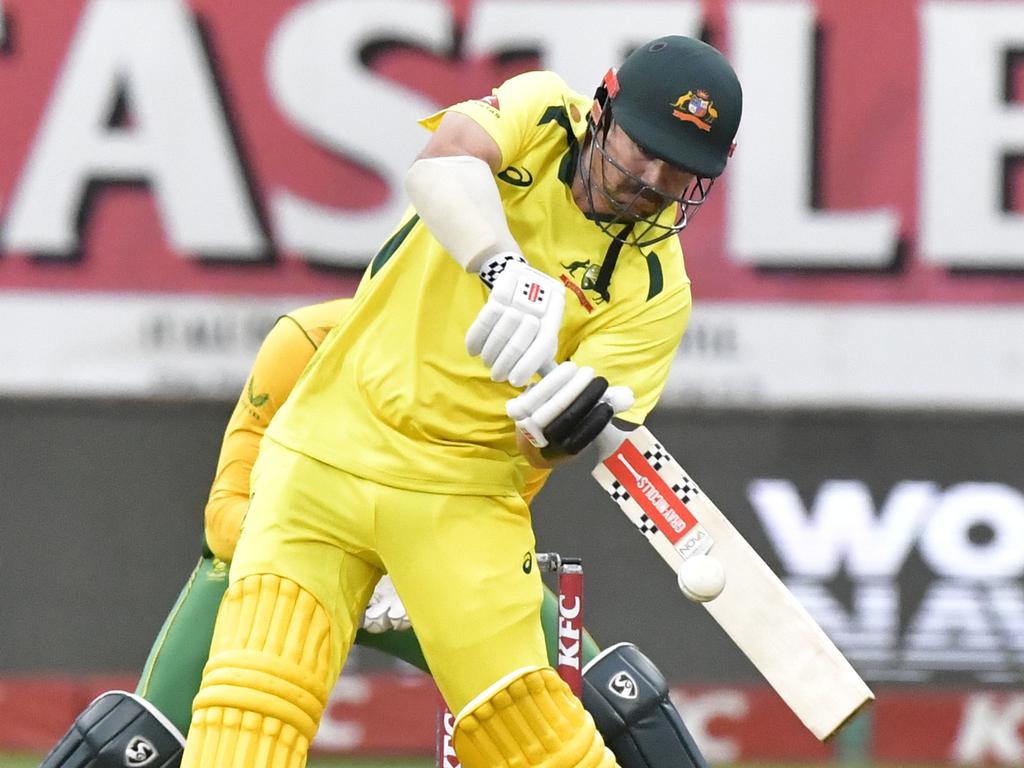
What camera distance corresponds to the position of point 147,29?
4.94 meters

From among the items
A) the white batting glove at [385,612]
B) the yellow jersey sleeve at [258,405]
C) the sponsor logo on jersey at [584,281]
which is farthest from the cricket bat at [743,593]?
the yellow jersey sleeve at [258,405]

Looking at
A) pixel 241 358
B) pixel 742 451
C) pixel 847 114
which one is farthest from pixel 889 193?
pixel 241 358

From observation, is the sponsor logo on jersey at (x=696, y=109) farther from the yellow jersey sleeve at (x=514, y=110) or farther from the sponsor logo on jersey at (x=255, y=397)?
the sponsor logo on jersey at (x=255, y=397)

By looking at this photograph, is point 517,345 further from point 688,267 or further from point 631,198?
point 688,267

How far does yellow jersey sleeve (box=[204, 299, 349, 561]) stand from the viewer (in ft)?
11.6

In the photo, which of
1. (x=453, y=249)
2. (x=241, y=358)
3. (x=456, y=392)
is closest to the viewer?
(x=453, y=249)

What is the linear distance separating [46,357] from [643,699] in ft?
7.04

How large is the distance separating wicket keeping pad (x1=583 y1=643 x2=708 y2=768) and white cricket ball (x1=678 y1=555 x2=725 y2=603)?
25.3 inches

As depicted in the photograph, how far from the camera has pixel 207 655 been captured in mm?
3426

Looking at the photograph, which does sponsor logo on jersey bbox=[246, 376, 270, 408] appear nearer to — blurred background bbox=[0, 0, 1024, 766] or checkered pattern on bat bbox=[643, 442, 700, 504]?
checkered pattern on bat bbox=[643, 442, 700, 504]

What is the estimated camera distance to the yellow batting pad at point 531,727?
9.59 ft

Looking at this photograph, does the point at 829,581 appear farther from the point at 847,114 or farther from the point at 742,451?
the point at 847,114

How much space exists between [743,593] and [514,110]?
83 cm

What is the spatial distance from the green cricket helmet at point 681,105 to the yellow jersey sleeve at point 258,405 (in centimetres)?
89
